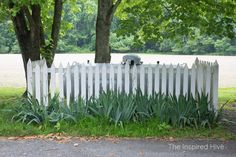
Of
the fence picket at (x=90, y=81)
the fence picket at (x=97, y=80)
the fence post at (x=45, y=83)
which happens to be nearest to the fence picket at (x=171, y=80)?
the fence picket at (x=97, y=80)

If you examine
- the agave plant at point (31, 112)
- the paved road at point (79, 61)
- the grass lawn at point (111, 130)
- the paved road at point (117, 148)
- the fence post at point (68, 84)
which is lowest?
the paved road at point (79, 61)

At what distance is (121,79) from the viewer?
8.94 meters

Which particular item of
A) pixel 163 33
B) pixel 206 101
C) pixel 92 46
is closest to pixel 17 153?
pixel 206 101

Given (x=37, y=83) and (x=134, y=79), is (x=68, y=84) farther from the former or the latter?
(x=134, y=79)

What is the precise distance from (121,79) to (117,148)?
2.58 metres

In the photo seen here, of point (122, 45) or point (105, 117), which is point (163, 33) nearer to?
point (105, 117)

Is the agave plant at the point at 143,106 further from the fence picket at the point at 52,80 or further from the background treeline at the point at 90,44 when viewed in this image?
the background treeline at the point at 90,44

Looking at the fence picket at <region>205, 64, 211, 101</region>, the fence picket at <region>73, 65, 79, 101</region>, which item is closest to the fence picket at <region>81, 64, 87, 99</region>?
the fence picket at <region>73, 65, 79, 101</region>

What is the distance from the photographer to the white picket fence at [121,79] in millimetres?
8828

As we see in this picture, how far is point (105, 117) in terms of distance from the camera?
798 cm

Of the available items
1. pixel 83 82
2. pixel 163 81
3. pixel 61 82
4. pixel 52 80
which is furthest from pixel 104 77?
pixel 163 81

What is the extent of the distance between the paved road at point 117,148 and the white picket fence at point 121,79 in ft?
6.36

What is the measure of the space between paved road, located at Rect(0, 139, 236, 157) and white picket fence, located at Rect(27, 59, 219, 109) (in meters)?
1.94

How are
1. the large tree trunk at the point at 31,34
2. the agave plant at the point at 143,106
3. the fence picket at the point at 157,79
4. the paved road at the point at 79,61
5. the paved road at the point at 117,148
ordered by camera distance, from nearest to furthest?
the paved road at the point at 117,148
the agave plant at the point at 143,106
the fence picket at the point at 157,79
the large tree trunk at the point at 31,34
the paved road at the point at 79,61
